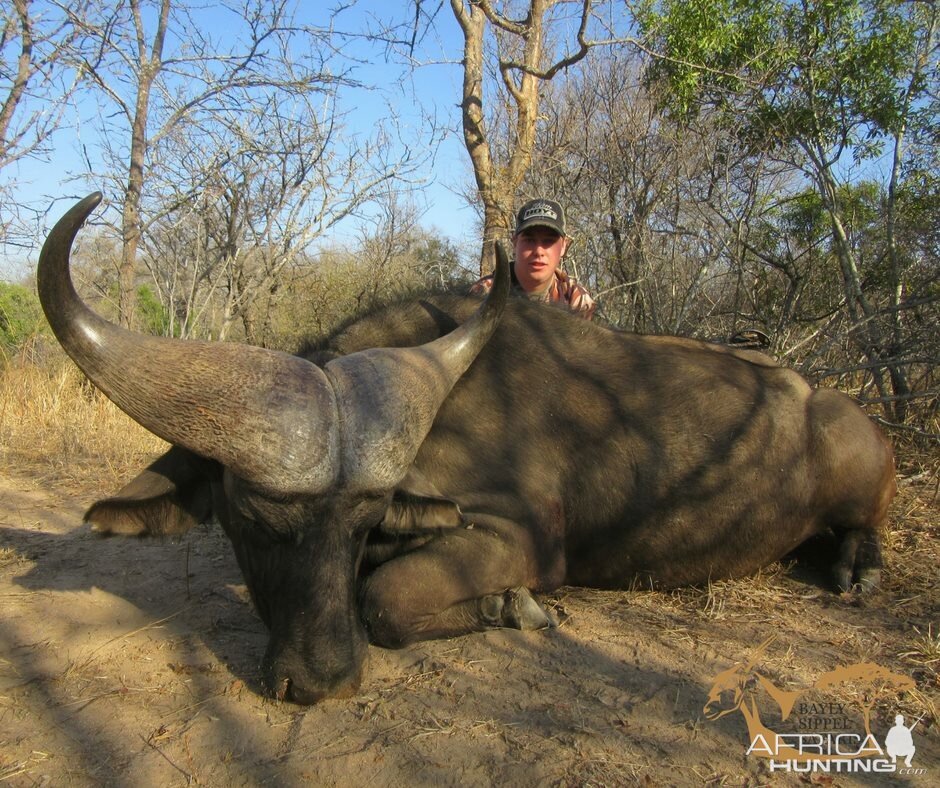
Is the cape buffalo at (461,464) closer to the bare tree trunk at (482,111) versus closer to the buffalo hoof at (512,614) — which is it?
the buffalo hoof at (512,614)

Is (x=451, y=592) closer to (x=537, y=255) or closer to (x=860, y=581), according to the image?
(x=860, y=581)

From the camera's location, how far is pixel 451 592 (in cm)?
316

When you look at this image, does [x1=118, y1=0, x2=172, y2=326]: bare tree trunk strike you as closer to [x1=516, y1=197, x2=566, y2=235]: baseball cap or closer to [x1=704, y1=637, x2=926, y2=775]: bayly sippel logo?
[x1=516, y1=197, x2=566, y2=235]: baseball cap

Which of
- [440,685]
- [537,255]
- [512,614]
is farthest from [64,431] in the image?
[440,685]

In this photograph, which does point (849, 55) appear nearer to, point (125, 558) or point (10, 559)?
point (125, 558)

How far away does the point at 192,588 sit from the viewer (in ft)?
12.6

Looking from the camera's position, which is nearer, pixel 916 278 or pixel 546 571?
pixel 546 571

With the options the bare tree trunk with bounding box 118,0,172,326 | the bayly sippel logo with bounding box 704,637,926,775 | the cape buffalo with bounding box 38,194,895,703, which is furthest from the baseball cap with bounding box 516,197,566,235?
the bare tree trunk with bounding box 118,0,172,326

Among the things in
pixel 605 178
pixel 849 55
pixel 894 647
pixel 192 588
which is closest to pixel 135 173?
pixel 605 178

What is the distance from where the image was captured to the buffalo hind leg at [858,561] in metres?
3.89

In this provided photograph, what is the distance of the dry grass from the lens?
6281 mm

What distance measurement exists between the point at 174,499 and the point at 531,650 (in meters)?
1.74

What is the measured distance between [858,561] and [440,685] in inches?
103

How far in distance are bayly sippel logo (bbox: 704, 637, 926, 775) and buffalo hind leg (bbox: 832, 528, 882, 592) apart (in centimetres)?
100
